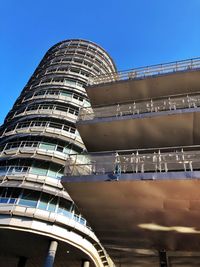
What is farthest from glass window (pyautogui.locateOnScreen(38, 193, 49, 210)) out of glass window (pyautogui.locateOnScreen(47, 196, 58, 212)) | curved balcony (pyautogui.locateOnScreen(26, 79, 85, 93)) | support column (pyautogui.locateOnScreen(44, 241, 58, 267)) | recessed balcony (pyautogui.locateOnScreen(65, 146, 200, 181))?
curved balcony (pyautogui.locateOnScreen(26, 79, 85, 93))

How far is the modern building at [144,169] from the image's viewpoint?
344 inches

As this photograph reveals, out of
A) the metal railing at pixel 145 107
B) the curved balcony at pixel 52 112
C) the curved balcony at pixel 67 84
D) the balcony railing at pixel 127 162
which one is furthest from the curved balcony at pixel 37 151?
the balcony railing at pixel 127 162

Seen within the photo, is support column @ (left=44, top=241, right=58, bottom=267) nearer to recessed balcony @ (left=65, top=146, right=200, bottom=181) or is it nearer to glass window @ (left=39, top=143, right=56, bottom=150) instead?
glass window @ (left=39, top=143, right=56, bottom=150)

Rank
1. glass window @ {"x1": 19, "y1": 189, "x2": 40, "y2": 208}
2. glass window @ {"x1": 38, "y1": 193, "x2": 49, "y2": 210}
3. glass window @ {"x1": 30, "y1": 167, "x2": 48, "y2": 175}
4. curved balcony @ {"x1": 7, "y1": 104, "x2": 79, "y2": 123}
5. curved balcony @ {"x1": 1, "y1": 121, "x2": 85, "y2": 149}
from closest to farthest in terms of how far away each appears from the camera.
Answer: glass window @ {"x1": 19, "y1": 189, "x2": 40, "y2": 208} < glass window @ {"x1": 38, "y1": 193, "x2": 49, "y2": 210} < glass window @ {"x1": 30, "y1": 167, "x2": 48, "y2": 175} < curved balcony @ {"x1": 1, "y1": 121, "x2": 85, "y2": 149} < curved balcony @ {"x1": 7, "y1": 104, "x2": 79, "y2": 123}

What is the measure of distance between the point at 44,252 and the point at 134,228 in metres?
15.9

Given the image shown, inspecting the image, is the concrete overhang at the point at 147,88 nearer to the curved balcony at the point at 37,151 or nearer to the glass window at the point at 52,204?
the glass window at the point at 52,204

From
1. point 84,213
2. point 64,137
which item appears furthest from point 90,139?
point 64,137

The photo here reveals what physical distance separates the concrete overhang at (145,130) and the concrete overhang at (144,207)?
379cm

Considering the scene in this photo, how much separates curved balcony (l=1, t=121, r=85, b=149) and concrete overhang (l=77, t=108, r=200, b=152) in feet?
46.7

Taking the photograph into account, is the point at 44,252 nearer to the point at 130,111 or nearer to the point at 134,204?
the point at 130,111

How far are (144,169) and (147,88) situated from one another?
6224 millimetres

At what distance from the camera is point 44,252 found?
23625 millimetres

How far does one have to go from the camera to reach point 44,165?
2500 centimetres

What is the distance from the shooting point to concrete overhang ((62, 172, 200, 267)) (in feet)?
27.5
